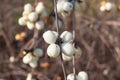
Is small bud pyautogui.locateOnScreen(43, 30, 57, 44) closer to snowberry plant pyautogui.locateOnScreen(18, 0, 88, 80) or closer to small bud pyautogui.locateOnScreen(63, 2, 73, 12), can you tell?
snowberry plant pyautogui.locateOnScreen(18, 0, 88, 80)

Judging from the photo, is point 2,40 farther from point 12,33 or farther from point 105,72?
point 105,72

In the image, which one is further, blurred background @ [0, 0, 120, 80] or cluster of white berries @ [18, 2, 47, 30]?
blurred background @ [0, 0, 120, 80]

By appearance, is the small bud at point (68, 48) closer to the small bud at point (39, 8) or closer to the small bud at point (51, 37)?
the small bud at point (51, 37)

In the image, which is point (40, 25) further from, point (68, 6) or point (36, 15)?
point (68, 6)

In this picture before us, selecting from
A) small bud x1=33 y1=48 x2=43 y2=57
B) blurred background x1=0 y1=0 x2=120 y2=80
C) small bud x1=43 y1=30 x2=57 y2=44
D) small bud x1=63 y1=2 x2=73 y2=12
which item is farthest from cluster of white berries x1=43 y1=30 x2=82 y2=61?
blurred background x1=0 y1=0 x2=120 y2=80

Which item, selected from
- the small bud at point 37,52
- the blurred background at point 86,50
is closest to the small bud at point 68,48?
the small bud at point 37,52

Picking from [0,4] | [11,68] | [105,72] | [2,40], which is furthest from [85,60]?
[0,4]

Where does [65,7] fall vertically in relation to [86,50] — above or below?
above

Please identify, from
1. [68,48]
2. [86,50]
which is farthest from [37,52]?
[86,50]
